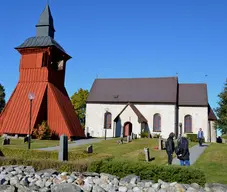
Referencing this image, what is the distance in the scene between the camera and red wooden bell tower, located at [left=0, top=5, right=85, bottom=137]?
109 feet

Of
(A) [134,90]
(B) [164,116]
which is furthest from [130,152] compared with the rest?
(A) [134,90]

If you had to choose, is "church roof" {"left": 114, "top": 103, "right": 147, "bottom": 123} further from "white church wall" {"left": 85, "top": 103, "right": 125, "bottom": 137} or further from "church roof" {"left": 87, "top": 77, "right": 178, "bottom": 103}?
"white church wall" {"left": 85, "top": 103, "right": 125, "bottom": 137}

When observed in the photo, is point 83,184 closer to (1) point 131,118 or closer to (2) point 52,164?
(2) point 52,164

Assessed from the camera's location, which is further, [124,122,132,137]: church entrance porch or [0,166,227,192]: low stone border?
[124,122,132,137]: church entrance porch

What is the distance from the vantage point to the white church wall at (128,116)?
43281 mm

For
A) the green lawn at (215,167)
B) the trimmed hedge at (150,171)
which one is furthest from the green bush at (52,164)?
the green lawn at (215,167)

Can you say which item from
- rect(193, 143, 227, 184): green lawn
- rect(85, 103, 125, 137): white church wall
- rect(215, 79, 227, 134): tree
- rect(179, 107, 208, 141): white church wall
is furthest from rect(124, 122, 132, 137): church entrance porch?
rect(193, 143, 227, 184): green lawn

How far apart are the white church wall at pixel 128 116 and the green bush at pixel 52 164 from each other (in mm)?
31137

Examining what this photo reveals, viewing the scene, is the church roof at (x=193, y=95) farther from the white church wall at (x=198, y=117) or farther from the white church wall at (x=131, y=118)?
the white church wall at (x=131, y=118)

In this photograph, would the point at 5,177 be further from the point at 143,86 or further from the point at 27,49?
the point at 143,86

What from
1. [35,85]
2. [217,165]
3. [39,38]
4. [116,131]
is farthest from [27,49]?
[217,165]

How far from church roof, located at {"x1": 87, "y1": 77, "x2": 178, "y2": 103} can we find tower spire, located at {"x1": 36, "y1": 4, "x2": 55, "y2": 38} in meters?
14.7

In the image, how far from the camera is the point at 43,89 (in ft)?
115

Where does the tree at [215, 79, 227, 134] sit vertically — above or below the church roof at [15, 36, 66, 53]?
below
